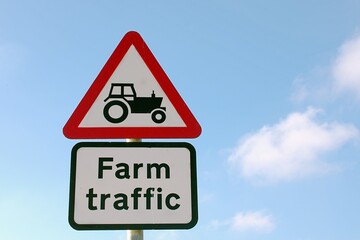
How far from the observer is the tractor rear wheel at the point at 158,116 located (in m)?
2.43

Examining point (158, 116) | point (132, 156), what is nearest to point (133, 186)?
point (132, 156)

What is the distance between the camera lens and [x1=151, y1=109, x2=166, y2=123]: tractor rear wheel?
7.98 ft

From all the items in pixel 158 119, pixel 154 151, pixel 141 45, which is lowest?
pixel 154 151

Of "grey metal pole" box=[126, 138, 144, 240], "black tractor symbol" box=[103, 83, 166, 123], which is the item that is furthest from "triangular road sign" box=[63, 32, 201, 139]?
"grey metal pole" box=[126, 138, 144, 240]

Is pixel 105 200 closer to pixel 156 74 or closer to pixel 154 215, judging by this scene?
pixel 154 215

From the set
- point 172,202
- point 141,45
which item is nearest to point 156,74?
point 141,45

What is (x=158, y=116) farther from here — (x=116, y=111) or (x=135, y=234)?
(x=135, y=234)

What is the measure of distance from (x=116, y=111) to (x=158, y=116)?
20 cm

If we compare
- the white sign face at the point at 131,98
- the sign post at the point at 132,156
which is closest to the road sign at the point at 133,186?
the sign post at the point at 132,156

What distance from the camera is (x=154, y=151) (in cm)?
231

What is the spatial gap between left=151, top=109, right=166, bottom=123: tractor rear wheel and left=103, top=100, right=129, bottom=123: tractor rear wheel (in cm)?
13

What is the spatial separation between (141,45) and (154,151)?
64cm

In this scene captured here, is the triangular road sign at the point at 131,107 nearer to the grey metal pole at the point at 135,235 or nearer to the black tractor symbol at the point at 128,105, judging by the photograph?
the black tractor symbol at the point at 128,105

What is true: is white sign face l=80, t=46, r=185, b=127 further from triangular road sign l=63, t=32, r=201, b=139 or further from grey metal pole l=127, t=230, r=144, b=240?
grey metal pole l=127, t=230, r=144, b=240
